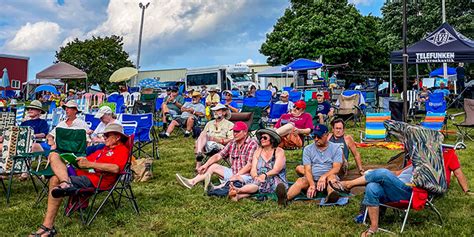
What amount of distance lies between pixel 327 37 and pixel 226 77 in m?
8.39

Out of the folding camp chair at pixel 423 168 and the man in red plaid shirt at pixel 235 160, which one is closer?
the folding camp chair at pixel 423 168

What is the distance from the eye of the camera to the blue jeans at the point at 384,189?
12.4 feet

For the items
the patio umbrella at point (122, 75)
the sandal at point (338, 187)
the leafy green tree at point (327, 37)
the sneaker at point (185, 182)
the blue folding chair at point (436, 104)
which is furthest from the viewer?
the leafy green tree at point (327, 37)

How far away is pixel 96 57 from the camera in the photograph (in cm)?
4059

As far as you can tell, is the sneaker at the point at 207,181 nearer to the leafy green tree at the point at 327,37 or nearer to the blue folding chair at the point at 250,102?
the blue folding chair at the point at 250,102

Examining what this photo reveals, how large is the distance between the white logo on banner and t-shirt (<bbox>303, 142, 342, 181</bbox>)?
792 cm

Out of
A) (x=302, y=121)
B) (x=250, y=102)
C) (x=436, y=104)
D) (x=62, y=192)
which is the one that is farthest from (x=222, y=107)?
(x=250, y=102)

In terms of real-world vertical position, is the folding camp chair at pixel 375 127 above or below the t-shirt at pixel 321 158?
above

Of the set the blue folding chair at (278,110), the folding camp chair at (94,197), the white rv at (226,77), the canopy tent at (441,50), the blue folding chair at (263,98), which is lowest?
the folding camp chair at (94,197)

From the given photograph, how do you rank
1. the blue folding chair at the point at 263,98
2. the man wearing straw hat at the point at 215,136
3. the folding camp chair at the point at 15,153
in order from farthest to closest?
the blue folding chair at the point at 263,98 < the man wearing straw hat at the point at 215,136 < the folding camp chair at the point at 15,153

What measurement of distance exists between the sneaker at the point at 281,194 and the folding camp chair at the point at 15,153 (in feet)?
8.95

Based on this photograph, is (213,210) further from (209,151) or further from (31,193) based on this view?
(31,193)

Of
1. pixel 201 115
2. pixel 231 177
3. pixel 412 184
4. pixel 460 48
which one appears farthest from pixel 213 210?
pixel 460 48

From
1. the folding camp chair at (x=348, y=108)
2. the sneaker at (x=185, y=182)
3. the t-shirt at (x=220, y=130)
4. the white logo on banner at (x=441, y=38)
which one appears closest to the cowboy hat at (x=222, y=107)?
the t-shirt at (x=220, y=130)
